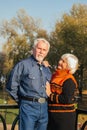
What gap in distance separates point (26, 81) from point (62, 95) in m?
0.57

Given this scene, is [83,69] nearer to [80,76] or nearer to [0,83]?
[80,76]

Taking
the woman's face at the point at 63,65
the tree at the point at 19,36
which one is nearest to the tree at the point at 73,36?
the tree at the point at 19,36

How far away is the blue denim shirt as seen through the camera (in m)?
5.47

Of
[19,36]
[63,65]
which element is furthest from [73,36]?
[63,65]

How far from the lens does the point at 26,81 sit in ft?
17.9

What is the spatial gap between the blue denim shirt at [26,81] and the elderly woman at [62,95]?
0.55 ft

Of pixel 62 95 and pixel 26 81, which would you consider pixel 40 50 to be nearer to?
pixel 26 81

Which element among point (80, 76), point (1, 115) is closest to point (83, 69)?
point (80, 76)

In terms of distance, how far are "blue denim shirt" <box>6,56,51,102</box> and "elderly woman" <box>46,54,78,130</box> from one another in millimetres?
168

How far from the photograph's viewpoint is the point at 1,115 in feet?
24.6

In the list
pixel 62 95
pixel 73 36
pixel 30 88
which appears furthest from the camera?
pixel 73 36

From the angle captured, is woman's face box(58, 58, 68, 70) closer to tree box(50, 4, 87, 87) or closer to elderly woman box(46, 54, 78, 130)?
elderly woman box(46, 54, 78, 130)

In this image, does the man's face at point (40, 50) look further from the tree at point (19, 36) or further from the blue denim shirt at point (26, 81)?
the tree at point (19, 36)

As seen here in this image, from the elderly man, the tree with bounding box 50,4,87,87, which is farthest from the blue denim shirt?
the tree with bounding box 50,4,87,87
